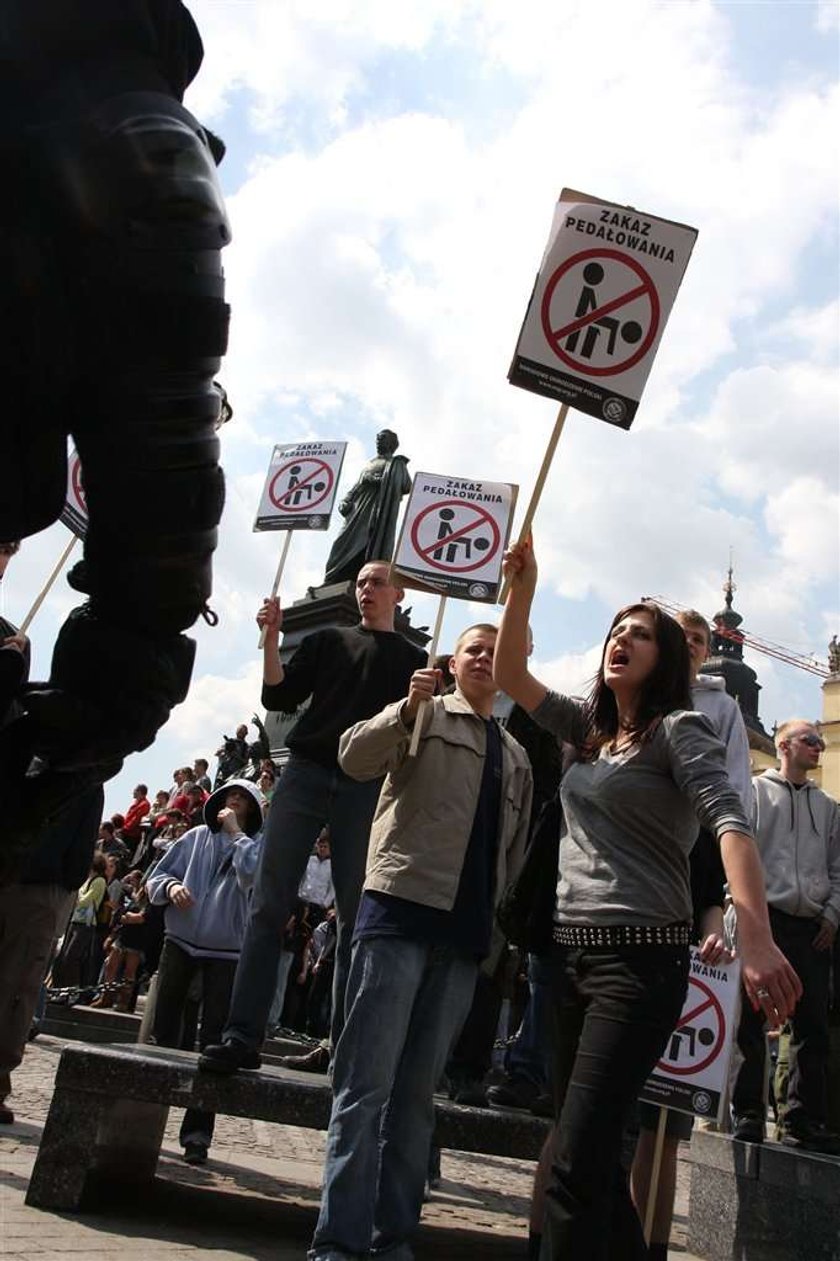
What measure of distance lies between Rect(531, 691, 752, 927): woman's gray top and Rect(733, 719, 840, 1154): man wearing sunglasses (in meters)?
2.85

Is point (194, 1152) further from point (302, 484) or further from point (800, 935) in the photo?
point (302, 484)

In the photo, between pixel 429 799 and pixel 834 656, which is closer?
pixel 429 799

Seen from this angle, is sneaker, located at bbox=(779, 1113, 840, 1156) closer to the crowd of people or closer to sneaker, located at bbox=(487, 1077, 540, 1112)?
the crowd of people

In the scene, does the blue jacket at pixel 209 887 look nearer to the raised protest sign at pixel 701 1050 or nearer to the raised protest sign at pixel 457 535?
the raised protest sign at pixel 457 535

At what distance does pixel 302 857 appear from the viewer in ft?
15.6

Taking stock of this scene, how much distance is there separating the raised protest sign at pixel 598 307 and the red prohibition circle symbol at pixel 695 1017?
2.43 m

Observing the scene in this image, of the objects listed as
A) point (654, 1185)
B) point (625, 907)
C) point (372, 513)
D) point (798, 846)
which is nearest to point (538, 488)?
point (625, 907)

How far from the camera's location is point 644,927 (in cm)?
299

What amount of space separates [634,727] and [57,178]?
234cm

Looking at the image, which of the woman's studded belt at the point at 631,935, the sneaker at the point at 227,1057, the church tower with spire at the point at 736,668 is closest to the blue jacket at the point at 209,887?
the sneaker at the point at 227,1057

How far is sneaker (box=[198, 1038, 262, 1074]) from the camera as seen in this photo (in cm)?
432

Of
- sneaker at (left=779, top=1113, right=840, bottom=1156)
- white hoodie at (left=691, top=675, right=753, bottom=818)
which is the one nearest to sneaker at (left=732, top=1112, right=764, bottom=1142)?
sneaker at (left=779, top=1113, right=840, bottom=1156)

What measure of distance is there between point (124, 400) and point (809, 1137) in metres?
5.24

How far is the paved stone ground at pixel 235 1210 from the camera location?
3902 millimetres
